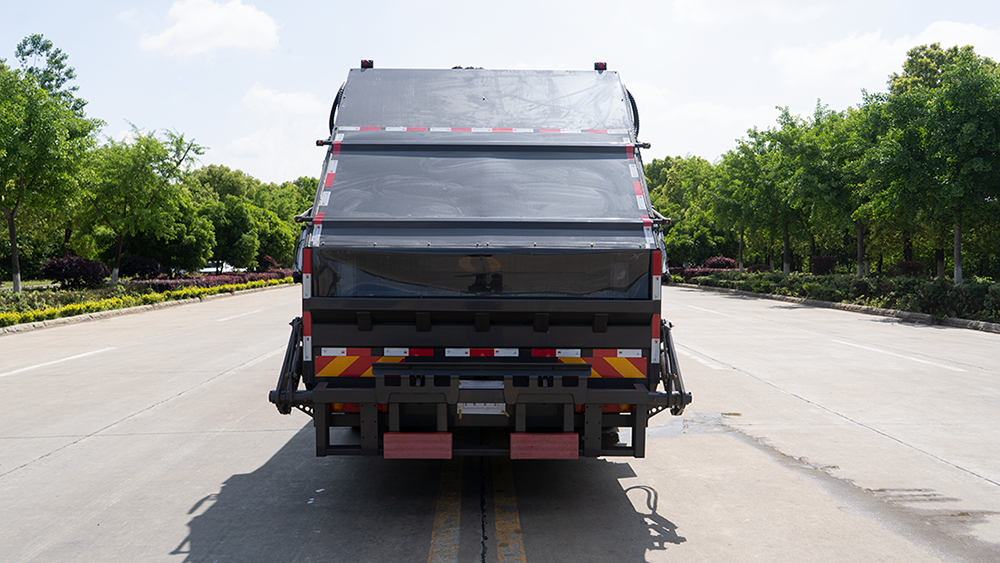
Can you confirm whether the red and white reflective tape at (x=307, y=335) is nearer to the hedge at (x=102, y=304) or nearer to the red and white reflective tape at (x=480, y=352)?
the red and white reflective tape at (x=480, y=352)

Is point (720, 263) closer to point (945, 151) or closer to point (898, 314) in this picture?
point (898, 314)

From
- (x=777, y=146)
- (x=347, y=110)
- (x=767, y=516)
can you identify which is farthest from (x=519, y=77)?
(x=777, y=146)

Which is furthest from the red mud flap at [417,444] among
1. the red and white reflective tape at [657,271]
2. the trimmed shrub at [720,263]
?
the trimmed shrub at [720,263]

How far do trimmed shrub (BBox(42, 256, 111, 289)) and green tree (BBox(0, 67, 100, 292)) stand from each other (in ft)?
13.9

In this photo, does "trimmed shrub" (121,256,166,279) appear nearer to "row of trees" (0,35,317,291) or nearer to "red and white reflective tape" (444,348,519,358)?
"row of trees" (0,35,317,291)

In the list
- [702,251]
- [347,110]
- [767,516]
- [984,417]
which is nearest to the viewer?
[767,516]

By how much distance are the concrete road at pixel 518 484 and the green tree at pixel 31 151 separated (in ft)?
51.1

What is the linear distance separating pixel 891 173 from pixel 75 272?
30.9 m

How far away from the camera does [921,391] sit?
9.43 m

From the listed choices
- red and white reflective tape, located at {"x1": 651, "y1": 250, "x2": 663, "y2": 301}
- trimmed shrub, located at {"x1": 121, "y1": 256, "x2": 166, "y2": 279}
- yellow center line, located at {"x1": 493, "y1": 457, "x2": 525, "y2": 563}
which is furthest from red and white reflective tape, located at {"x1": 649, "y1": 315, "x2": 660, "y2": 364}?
trimmed shrub, located at {"x1": 121, "y1": 256, "x2": 166, "y2": 279}

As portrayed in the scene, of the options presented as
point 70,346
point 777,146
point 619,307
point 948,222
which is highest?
point 777,146

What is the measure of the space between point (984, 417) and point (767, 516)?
477cm

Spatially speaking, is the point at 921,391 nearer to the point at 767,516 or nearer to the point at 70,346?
the point at 767,516

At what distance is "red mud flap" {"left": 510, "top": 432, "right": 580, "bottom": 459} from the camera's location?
4684mm
